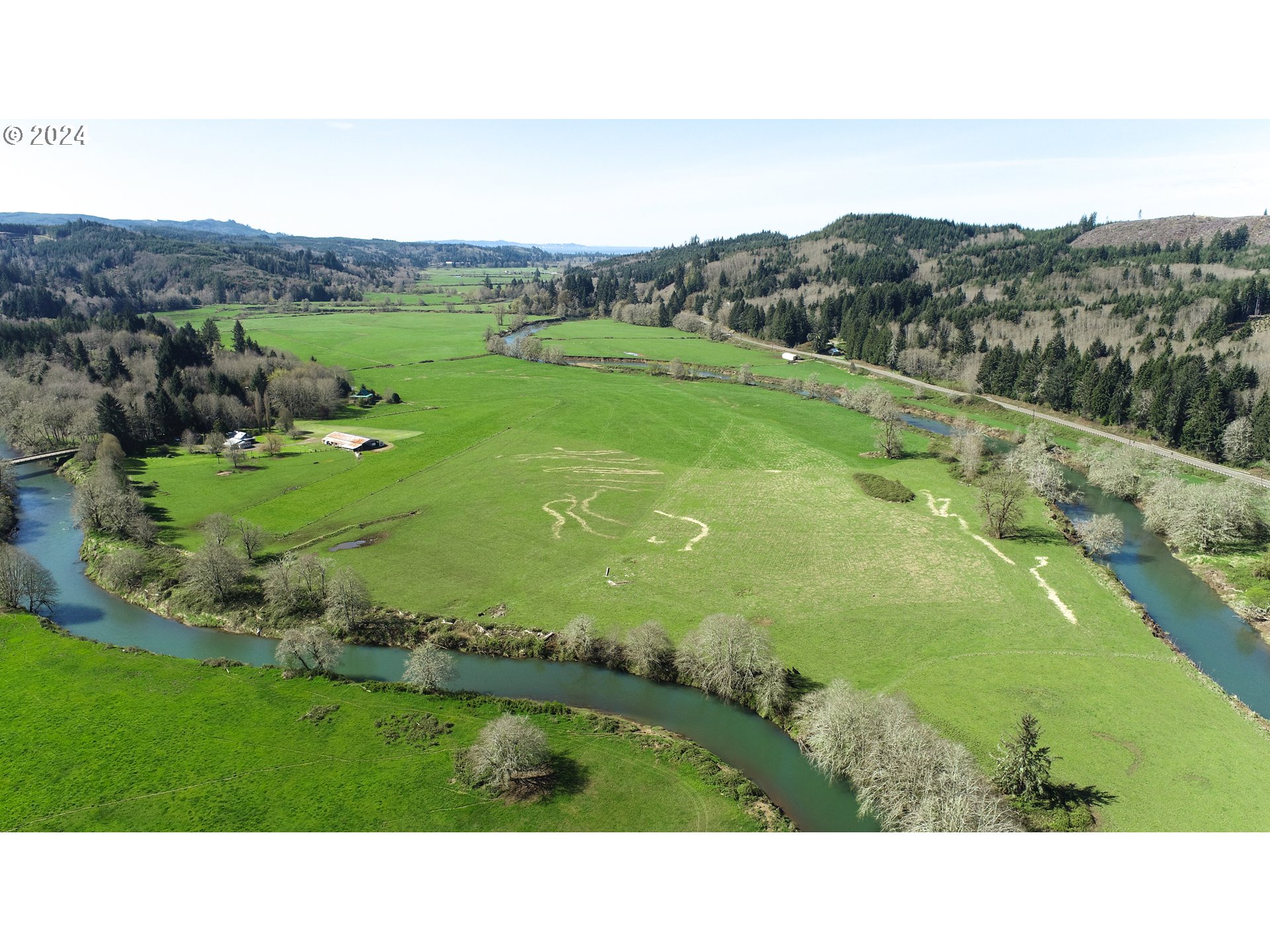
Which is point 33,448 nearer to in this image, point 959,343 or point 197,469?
point 197,469

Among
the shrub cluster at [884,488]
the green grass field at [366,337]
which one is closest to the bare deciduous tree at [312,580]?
the shrub cluster at [884,488]

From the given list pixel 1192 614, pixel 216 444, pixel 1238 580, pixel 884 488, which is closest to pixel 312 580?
pixel 216 444

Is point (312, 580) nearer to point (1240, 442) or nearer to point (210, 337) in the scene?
point (210, 337)

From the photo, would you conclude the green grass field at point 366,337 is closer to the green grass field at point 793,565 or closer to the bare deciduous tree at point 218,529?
the green grass field at point 793,565

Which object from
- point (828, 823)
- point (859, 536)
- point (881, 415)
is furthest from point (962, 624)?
point (881, 415)

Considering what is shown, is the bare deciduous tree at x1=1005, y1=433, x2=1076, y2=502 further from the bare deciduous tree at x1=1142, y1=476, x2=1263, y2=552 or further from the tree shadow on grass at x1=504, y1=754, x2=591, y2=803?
the tree shadow on grass at x1=504, y1=754, x2=591, y2=803
